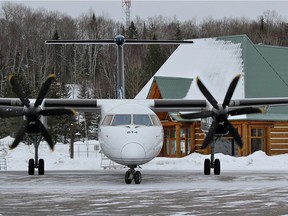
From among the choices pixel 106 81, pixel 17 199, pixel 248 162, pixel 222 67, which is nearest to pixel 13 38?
pixel 106 81

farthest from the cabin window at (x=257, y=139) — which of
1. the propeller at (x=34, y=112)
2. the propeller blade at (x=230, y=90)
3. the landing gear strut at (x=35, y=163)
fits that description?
the propeller at (x=34, y=112)

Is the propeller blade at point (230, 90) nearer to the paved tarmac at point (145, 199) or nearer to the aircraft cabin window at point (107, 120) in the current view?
the paved tarmac at point (145, 199)

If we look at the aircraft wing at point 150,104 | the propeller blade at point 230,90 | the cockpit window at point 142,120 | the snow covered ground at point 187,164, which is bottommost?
the snow covered ground at point 187,164

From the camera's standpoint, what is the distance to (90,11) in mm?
112500

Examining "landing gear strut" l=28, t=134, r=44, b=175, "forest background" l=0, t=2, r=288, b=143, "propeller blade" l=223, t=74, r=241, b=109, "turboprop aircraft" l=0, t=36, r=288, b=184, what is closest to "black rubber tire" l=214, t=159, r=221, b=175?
"turboprop aircraft" l=0, t=36, r=288, b=184

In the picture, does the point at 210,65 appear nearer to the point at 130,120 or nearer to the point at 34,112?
the point at 34,112

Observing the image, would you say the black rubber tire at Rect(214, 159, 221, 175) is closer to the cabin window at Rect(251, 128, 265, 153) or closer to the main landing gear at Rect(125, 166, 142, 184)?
the main landing gear at Rect(125, 166, 142, 184)

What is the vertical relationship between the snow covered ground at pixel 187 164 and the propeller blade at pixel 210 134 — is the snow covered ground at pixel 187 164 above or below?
below

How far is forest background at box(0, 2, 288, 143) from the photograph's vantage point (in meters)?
76.3

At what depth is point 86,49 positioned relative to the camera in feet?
298

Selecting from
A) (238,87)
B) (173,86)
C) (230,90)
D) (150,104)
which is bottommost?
(150,104)

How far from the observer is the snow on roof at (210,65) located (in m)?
37.6

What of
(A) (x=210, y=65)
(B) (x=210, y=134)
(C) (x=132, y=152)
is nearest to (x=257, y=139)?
(A) (x=210, y=65)

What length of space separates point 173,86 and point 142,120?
20531 mm
